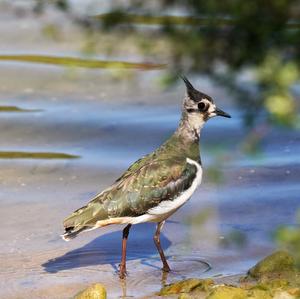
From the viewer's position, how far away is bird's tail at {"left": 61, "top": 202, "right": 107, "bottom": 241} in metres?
8.17

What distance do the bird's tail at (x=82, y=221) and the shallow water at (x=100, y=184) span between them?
1.22ft

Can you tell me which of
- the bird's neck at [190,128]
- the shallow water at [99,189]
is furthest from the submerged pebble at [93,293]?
the bird's neck at [190,128]

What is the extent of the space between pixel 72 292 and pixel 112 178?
9.58 feet

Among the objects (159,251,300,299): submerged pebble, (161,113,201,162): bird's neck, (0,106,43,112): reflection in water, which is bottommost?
(159,251,300,299): submerged pebble

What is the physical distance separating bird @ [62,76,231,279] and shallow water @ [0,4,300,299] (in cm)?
34

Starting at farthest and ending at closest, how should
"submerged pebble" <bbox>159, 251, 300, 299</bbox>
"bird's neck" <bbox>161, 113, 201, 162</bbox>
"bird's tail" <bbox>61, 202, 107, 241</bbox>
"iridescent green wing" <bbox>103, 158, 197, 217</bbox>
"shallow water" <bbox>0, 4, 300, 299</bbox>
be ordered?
"bird's neck" <bbox>161, 113, 201, 162</bbox> → "shallow water" <bbox>0, 4, 300, 299</bbox> → "iridescent green wing" <bbox>103, 158, 197, 217</bbox> → "bird's tail" <bbox>61, 202, 107, 241</bbox> → "submerged pebble" <bbox>159, 251, 300, 299</bbox>

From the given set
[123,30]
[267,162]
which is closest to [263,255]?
[267,162]

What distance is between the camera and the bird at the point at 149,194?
8.23 m

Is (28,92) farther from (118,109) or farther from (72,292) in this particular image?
(72,292)

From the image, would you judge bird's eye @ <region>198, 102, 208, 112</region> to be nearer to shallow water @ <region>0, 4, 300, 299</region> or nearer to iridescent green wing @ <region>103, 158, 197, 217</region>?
shallow water @ <region>0, 4, 300, 299</region>

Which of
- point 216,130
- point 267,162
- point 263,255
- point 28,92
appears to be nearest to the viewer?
point 263,255

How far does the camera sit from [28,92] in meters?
13.3

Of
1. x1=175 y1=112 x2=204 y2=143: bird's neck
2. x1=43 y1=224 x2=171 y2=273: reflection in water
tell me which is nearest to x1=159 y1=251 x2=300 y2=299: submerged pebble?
x1=43 y1=224 x2=171 y2=273: reflection in water

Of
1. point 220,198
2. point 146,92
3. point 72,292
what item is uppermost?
point 146,92
